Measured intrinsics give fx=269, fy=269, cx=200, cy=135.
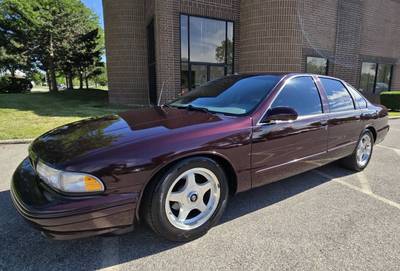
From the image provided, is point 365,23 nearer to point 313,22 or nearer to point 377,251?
point 313,22

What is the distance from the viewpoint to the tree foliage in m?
21.3

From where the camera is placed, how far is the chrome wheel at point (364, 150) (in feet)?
13.9

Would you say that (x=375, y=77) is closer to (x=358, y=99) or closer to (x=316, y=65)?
(x=316, y=65)

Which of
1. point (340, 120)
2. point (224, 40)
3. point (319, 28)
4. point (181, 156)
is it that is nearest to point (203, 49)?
point (224, 40)

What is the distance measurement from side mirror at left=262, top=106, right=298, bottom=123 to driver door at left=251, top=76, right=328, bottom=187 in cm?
6

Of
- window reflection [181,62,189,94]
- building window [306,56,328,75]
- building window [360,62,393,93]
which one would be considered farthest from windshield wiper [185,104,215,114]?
building window [360,62,393,93]

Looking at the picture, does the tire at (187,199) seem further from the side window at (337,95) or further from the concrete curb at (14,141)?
the concrete curb at (14,141)

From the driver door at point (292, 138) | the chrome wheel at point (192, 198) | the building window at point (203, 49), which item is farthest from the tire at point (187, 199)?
the building window at point (203, 49)

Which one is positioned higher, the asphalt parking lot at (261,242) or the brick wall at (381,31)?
the brick wall at (381,31)

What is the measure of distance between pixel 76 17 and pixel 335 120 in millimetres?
24534

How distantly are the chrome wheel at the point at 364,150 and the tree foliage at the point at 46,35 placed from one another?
22.6m

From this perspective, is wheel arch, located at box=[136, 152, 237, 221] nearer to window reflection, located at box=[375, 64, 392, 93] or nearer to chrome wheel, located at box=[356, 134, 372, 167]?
chrome wheel, located at box=[356, 134, 372, 167]

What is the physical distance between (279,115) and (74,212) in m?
2.01

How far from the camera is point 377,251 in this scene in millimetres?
2285
